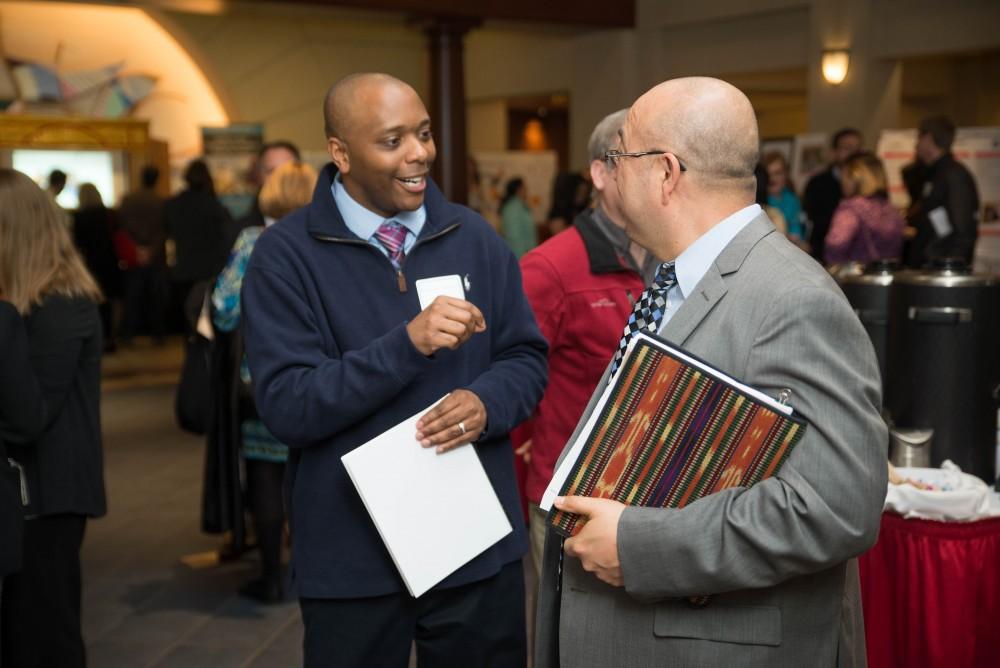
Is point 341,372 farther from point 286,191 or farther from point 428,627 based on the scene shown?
point 286,191

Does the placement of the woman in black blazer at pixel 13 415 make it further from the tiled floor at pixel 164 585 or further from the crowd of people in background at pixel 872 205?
the crowd of people in background at pixel 872 205

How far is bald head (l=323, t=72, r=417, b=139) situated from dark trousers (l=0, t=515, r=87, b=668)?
4.52ft

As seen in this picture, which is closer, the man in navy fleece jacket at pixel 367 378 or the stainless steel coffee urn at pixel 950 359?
the man in navy fleece jacket at pixel 367 378

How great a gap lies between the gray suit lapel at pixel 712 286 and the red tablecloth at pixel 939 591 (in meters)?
1.27

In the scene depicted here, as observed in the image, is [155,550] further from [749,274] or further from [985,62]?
[985,62]

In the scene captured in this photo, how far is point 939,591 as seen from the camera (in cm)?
235

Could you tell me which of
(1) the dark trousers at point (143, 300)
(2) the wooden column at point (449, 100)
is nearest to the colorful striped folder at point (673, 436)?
(2) the wooden column at point (449, 100)

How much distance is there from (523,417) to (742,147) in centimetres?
82

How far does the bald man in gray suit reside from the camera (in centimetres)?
129

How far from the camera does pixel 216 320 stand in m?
3.65

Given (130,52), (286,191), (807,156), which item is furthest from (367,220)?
(130,52)

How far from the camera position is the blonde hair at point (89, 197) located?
10125mm

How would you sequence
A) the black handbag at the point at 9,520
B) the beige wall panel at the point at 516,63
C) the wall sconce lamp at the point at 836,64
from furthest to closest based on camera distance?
the beige wall panel at the point at 516,63 < the wall sconce lamp at the point at 836,64 < the black handbag at the point at 9,520

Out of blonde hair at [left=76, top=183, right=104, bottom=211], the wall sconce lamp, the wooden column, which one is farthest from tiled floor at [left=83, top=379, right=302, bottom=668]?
the wall sconce lamp
